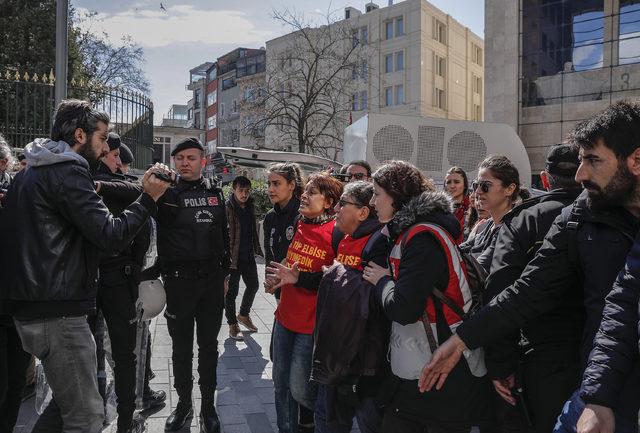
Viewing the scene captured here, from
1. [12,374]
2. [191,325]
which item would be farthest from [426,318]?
[12,374]

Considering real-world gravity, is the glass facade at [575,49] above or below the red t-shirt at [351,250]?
above

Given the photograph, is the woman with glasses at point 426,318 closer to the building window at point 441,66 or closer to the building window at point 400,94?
the building window at point 400,94

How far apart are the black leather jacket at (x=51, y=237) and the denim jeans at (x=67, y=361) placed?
6 centimetres

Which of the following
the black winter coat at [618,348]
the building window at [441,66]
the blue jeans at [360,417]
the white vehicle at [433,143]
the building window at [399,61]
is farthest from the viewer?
the building window at [441,66]

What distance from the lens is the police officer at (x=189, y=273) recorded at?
421 centimetres

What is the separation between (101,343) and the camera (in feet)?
13.7

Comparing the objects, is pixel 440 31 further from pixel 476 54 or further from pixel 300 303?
pixel 300 303

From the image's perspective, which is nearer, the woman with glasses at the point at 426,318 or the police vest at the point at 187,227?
the woman with glasses at the point at 426,318

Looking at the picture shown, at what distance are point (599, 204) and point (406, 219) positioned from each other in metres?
0.82

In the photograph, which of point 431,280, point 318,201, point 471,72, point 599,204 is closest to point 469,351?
point 431,280

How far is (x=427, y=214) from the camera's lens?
2.58m

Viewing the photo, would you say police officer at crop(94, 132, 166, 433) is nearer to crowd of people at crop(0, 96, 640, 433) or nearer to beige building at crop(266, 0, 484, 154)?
crowd of people at crop(0, 96, 640, 433)

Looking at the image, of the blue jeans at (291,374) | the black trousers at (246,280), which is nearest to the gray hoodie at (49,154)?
the blue jeans at (291,374)

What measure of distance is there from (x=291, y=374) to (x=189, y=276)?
3.80 feet
